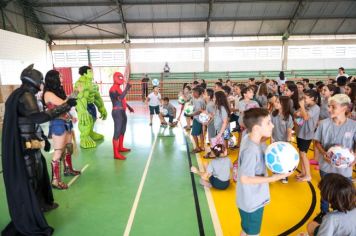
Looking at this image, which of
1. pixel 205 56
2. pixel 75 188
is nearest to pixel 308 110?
pixel 75 188

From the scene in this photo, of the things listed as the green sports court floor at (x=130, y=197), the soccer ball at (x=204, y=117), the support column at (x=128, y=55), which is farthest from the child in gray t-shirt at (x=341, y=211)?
the support column at (x=128, y=55)

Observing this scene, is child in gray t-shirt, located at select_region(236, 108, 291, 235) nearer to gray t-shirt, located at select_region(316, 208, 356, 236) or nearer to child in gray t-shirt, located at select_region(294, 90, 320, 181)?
gray t-shirt, located at select_region(316, 208, 356, 236)

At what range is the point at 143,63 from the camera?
2002 centimetres

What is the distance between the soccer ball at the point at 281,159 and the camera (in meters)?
2.33

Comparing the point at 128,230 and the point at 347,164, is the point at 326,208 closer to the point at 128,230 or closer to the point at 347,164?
the point at 347,164

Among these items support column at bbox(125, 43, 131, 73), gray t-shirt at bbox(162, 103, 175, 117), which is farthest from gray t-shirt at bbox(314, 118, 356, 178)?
support column at bbox(125, 43, 131, 73)

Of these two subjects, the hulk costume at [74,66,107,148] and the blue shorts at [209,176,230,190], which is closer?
the blue shorts at [209,176,230,190]

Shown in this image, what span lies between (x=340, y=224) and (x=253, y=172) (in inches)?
29.8

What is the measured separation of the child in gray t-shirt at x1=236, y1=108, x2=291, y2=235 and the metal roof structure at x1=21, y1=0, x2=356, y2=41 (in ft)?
50.5

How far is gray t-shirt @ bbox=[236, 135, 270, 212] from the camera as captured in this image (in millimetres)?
2283

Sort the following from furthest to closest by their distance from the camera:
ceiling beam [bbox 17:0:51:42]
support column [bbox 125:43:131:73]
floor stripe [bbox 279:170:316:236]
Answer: support column [bbox 125:43:131:73]
ceiling beam [bbox 17:0:51:42]
floor stripe [bbox 279:170:316:236]

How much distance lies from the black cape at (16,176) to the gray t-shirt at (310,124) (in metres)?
4.24

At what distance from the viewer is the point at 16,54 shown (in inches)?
607

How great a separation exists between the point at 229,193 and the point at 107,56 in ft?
57.9
